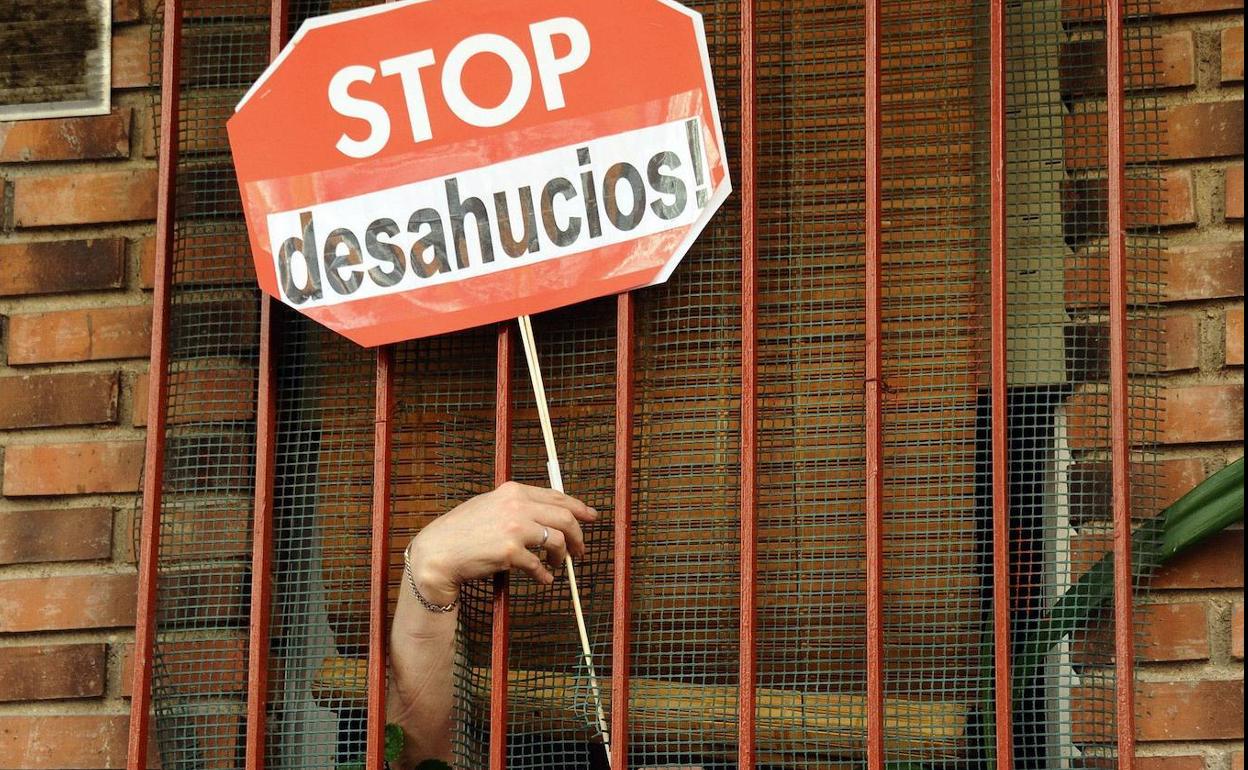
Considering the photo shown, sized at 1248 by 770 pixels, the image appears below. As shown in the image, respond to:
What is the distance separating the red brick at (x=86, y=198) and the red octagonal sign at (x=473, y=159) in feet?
A: 0.76

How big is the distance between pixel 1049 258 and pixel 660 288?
0.50 metres

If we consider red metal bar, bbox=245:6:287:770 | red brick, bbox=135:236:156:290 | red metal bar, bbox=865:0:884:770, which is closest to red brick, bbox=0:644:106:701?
red metal bar, bbox=245:6:287:770

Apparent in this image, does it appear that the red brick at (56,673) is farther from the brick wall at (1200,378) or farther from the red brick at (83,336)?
the brick wall at (1200,378)

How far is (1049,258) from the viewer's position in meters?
1.75

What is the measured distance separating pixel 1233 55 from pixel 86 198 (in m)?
1.57

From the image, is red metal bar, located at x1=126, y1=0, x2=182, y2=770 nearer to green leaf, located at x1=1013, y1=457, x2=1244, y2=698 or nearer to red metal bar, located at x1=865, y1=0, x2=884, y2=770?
red metal bar, located at x1=865, y1=0, x2=884, y2=770

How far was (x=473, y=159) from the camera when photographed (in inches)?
69.2

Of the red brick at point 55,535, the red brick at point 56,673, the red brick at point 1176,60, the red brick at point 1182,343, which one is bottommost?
the red brick at point 56,673

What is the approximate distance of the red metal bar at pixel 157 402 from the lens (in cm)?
174

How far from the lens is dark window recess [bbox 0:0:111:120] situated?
6.47 ft

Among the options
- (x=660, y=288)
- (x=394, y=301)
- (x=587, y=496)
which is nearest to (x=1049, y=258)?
(x=660, y=288)

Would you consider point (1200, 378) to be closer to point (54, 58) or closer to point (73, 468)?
point (73, 468)

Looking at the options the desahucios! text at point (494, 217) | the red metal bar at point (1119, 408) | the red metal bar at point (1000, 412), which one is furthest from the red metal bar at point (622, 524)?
the red metal bar at point (1119, 408)

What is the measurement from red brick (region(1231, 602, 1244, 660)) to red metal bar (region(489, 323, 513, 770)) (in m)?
0.89
